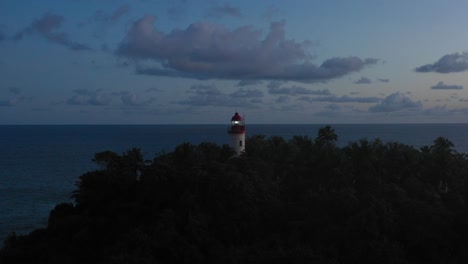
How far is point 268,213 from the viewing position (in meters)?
35.0

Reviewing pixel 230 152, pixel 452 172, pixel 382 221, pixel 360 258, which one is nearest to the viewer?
pixel 360 258

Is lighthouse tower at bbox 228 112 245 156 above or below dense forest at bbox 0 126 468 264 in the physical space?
above

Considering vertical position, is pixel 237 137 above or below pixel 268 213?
above

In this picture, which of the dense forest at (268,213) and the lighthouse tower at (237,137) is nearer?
the dense forest at (268,213)

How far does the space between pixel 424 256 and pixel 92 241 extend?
2317cm

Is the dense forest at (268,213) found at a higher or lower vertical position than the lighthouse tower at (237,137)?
lower

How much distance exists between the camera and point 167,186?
36.9 m

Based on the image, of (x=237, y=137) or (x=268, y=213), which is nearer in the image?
(x=268, y=213)

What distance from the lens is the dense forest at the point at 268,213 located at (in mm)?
29047

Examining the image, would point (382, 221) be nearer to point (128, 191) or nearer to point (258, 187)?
point (258, 187)

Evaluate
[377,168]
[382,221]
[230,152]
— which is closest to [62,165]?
[230,152]

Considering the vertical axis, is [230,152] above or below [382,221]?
above

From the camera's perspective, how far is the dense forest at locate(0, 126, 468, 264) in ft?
95.3

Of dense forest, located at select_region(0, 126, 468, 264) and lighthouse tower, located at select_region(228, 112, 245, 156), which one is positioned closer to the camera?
dense forest, located at select_region(0, 126, 468, 264)
